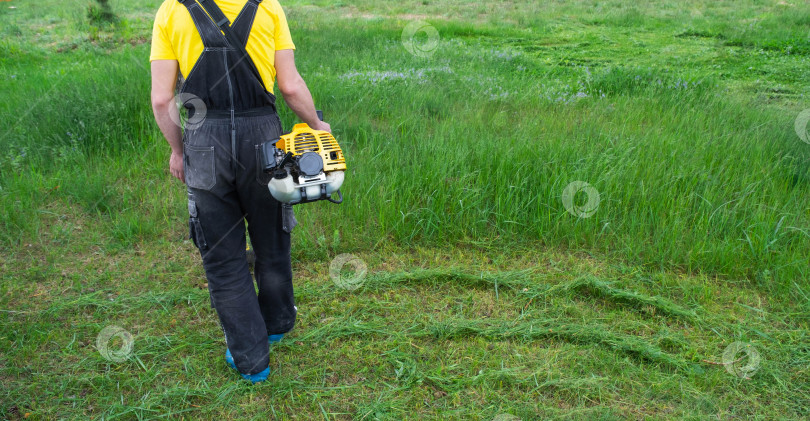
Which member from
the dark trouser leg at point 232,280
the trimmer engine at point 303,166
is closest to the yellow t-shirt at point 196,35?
the trimmer engine at point 303,166

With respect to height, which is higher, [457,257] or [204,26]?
[204,26]

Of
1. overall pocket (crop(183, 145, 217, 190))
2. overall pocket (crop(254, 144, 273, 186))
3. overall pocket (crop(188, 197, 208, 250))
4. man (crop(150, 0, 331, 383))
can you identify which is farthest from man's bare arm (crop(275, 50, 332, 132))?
overall pocket (crop(188, 197, 208, 250))

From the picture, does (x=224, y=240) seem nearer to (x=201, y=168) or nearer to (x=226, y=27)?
(x=201, y=168)

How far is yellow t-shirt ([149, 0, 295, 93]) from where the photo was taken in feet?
7.97

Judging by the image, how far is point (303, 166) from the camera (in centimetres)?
244

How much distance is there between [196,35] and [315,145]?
2.28ft

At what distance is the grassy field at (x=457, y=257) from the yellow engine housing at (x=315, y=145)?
1217mm

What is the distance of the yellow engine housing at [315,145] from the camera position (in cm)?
249

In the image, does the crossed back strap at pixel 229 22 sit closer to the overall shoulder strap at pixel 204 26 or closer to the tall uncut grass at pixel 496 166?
the overall shoulder strap at pixel 204 26

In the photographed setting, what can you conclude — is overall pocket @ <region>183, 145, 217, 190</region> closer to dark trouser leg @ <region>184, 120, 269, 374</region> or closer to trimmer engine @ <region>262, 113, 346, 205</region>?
dark trouser leg @ <region>184, 120, 269, 374</region>

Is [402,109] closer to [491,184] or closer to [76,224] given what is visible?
[491,184]

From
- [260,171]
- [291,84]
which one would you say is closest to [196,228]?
[260,171]

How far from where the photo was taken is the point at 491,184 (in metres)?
4.73

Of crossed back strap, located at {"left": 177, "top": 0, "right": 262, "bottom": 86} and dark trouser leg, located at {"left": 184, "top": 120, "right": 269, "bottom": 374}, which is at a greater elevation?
→ crossed back strap, located at {"left": 177, "top": 0, "right": 262, "bottom": 86}
